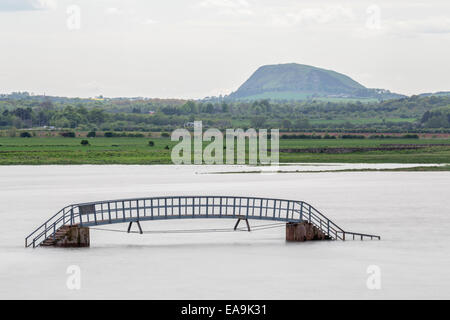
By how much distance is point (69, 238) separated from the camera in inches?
1953

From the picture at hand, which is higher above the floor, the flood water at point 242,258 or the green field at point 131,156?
the flood water at point 242,258

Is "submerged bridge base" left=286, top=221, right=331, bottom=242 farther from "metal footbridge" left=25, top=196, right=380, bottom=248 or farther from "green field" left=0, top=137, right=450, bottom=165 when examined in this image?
"green field" left=0, top=137, right=450, bottom=165

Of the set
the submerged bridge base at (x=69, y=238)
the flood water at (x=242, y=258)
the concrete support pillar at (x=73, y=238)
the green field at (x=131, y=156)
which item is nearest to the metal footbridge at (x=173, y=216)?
the submerged bridge base at (x=69, y=238)

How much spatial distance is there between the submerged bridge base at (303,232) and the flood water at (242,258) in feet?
2.60

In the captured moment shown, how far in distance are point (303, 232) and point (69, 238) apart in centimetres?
1376

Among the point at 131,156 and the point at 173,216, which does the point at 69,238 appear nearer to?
the point at 173,216

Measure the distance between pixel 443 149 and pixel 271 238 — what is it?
104 m

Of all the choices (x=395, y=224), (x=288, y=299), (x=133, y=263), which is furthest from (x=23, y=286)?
(x=395, y=224)

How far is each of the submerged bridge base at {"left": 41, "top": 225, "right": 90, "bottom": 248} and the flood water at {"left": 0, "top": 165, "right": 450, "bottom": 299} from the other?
2.94 ft

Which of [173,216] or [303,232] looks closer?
[173,216]

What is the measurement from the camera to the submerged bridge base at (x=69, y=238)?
4950 cm

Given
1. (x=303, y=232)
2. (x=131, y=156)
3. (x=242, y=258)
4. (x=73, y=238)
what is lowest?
(x=131, y=156)

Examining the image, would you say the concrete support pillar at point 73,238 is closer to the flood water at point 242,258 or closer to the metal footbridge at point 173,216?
the metal footbridge at point 173,216

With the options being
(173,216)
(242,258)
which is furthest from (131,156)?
(242,258)
